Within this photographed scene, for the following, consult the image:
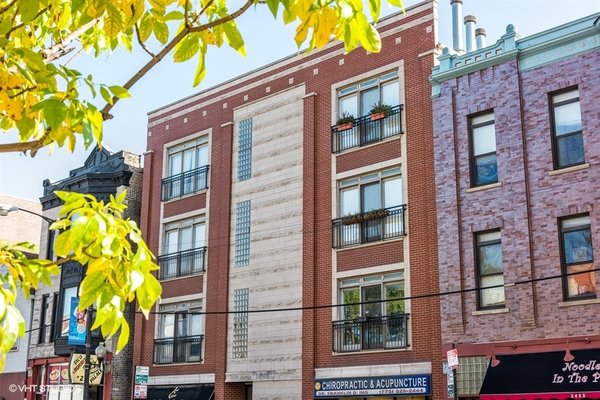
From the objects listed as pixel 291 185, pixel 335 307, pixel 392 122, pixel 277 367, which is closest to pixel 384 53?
pixel 392 122

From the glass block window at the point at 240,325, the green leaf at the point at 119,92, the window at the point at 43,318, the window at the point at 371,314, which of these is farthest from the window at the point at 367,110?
the green leaf at the point at 119,92

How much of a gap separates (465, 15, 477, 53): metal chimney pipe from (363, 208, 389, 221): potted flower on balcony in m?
6.72

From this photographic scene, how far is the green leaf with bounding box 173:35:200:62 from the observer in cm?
478

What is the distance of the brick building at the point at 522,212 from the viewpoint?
23734 mm

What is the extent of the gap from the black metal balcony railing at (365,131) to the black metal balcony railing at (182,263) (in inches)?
318

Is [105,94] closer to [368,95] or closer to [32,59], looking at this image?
[32,59]

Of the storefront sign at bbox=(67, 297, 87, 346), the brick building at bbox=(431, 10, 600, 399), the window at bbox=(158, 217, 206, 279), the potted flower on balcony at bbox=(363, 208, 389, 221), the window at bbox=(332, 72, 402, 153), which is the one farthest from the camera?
the window at bbox=(158, 217, 206, 279)

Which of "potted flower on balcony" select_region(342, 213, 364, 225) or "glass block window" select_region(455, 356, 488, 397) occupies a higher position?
"potted flower on balcony" select_region(342, 213, 364, 225)

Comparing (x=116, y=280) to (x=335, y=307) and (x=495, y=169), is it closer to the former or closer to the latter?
(x=495, y=169)

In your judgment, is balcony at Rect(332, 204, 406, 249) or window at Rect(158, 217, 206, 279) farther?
window at Rect(158, 217, 206, 279)

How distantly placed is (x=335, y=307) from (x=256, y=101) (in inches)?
387

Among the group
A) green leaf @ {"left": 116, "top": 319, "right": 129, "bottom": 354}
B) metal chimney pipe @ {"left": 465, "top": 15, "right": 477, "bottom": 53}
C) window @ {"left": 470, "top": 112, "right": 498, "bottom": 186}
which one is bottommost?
green leaf @ {"left": 116, "top": 319, "right": 129, "bottom": 354}

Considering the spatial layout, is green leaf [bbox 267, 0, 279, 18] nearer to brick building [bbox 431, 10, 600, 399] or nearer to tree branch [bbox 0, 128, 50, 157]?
tree branch [bbox 0, 128, 50, 157]

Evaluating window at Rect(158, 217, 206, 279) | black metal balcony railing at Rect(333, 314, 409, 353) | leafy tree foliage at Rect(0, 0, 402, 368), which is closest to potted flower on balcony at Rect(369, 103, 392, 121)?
black metal balcony railing at Rect(333, 314, 409, 353)
